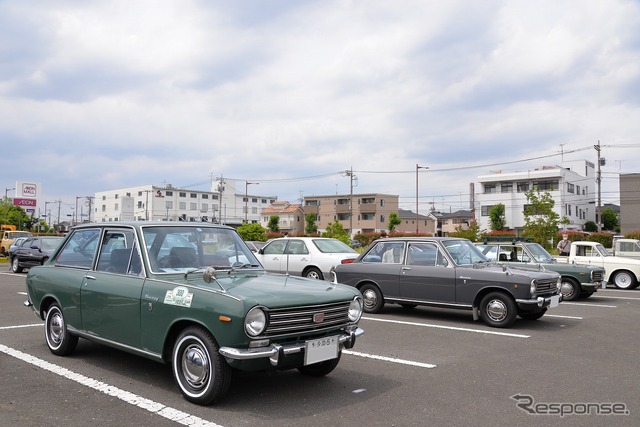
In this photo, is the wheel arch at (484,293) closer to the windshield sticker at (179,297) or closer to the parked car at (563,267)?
the parked car at (563,267)

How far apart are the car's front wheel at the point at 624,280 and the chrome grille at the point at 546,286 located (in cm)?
879

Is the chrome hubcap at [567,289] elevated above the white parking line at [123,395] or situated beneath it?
elevated above

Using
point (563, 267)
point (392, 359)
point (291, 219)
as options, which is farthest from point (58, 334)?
point (291, 219)

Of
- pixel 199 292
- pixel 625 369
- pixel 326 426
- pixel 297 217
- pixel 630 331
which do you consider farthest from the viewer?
pixel 297 217

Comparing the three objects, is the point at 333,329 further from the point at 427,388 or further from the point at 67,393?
the point at 67,393

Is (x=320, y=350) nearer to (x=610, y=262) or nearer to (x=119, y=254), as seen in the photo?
(x=119, y=254)

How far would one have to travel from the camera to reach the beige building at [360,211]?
87688 millimetres

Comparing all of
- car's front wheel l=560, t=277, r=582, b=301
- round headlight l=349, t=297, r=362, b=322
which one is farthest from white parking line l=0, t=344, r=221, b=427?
car's front wheel l=560, t=277, r=582, b=301

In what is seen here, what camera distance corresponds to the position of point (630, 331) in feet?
28.6

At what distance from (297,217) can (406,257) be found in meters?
87.8

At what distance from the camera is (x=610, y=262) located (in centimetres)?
1647

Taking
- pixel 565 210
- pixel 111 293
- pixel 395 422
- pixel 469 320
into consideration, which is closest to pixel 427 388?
pixel 395 422

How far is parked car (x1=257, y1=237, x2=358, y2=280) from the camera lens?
14.8 meters

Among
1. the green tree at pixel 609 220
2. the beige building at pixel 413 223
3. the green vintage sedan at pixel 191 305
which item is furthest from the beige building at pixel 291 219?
the green vintage sedan at pixel 191 305
